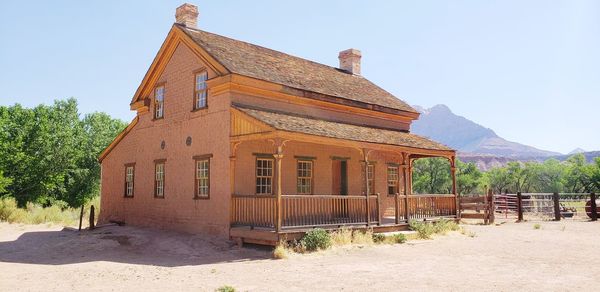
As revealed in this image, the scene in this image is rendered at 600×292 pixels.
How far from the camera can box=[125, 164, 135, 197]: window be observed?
65.9ft

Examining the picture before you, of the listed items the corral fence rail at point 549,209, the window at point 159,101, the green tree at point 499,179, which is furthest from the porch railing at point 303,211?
the green tree at point 499,179

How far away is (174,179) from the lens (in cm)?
1739

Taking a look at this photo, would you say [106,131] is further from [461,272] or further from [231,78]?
[461,272]

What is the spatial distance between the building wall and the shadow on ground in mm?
884

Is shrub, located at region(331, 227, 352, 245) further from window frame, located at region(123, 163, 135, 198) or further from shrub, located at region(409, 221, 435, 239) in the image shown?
window frame, located at region(123, 163, 135, 198)

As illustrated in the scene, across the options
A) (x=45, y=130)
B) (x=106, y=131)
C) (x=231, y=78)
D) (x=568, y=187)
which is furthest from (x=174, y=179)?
(x=568, y=187)

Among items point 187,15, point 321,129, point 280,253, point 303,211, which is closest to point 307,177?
point 303,211

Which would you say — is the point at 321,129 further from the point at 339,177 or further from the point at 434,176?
the point at 434,176

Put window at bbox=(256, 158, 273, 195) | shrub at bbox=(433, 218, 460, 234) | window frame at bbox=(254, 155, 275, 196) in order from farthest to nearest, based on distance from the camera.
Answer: shrub at bbox=(433, 218, 460, 234) → window at bbox=(256, 158, 273, 195) → window frame at bbox=(254, 155, 275, 196)

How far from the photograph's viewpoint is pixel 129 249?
46.4ft

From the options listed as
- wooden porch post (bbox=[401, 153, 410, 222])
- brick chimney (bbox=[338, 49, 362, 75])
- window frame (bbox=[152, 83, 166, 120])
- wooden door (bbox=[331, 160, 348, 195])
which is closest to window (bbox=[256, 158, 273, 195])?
wooden door (bbox=[331, 160, 348, 195])

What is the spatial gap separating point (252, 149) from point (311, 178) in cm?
284

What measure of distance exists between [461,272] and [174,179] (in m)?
10.9

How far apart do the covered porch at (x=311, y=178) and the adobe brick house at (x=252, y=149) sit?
0.14 ft
